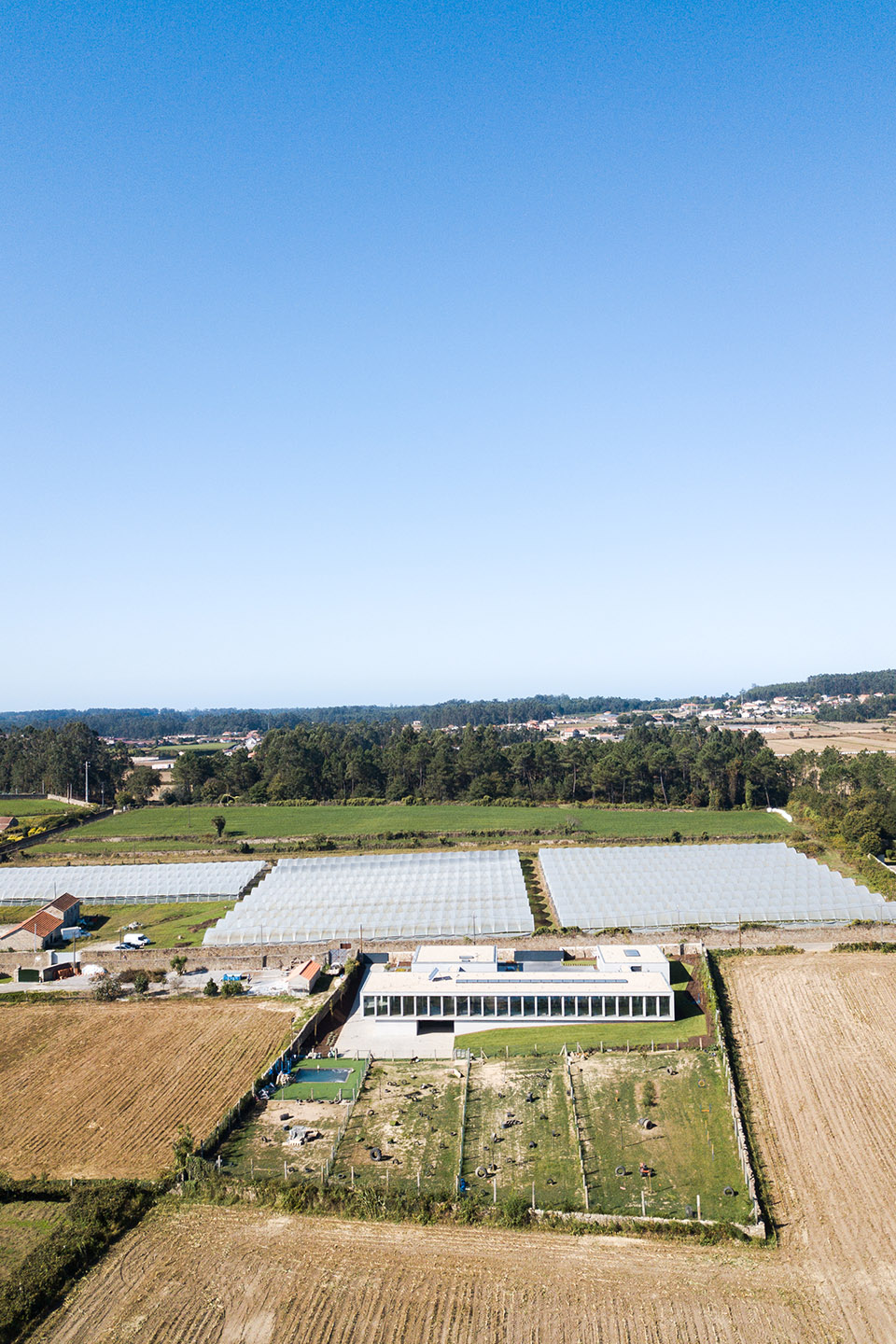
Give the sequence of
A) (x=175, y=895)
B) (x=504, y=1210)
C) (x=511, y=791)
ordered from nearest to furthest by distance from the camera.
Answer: (x=504, y=1210)
(x=175, y=895)
(x=511, y=791)

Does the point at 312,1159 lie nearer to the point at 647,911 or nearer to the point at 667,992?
the point at 667,992

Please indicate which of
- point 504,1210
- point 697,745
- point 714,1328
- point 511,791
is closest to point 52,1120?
point 504,1210

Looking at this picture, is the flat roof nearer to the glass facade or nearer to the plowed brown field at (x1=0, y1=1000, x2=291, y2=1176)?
the glass facade

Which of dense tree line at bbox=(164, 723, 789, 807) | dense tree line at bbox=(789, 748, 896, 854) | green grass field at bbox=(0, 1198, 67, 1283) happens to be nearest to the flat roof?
green grass field at bbox=(0, 1198, 67, 1283)

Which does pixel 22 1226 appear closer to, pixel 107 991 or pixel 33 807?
pixel 107 991

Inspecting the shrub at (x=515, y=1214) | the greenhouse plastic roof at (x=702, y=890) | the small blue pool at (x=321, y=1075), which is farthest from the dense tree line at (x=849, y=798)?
the shrub at (x=515, y=1214)

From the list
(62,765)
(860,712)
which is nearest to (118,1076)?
(62,765)

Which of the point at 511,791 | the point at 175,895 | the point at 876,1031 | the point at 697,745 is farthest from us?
the point at 697,745
